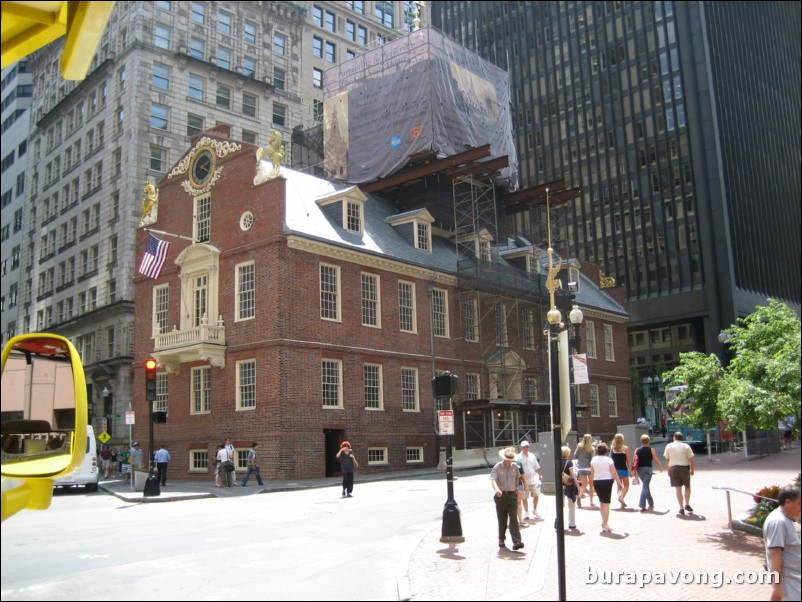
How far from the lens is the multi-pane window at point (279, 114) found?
63750mm

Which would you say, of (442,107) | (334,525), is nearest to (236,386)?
(334,525)

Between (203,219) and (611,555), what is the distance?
2815 cm

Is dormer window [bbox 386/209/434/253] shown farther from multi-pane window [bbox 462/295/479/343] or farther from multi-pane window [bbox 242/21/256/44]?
multi-pane window [bbox 242/21/256/44]

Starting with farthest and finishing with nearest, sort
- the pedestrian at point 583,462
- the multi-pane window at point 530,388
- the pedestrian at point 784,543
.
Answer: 1. the multi-pane window at point 530,388
2. the pedestrian at point 583,462
3. the pedestrian at point 784,543

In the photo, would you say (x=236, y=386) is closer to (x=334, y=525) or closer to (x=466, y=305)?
(x=466, y=305)

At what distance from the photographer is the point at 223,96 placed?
197 feet

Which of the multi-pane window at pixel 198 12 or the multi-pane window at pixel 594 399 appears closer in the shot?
the multi-pane window at pixel 594 399

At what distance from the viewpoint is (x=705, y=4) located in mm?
71250

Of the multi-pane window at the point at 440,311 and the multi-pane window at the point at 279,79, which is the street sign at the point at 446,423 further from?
the multi-pane window at the point at 279,79

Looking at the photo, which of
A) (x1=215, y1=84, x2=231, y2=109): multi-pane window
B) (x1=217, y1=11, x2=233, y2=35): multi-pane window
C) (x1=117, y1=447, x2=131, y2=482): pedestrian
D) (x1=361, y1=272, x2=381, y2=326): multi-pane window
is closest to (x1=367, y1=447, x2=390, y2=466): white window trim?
(x1=361, y1=272, x2=381, y2=326): multi-pane window

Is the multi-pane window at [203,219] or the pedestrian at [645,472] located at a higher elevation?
the multi-pane window at [203,219]

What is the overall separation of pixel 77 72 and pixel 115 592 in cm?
716

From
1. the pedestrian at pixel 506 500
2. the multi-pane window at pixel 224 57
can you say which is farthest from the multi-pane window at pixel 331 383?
the multi-pane window at pixel 224 57

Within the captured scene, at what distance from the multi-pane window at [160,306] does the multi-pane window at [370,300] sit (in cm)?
974
